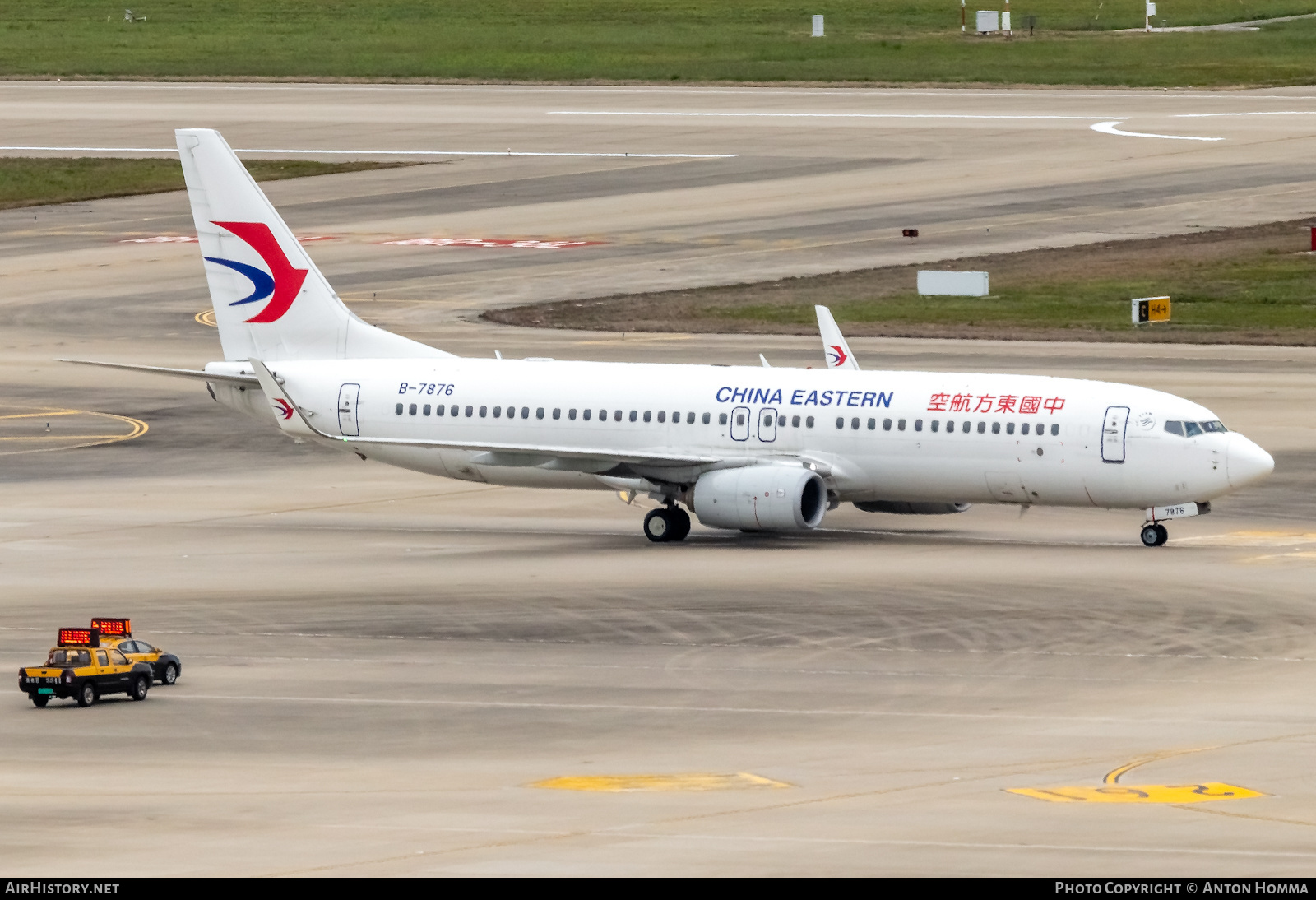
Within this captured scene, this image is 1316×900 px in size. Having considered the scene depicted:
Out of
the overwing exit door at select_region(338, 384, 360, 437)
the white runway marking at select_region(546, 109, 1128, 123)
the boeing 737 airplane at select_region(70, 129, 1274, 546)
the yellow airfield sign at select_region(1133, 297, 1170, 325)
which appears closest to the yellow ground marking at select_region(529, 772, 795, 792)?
the boeing 737 airplane at select_region(70, 129, 1274, 546)

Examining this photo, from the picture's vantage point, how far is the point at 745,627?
48.7 meters

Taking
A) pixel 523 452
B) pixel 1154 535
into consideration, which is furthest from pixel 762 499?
pixel 1154 535

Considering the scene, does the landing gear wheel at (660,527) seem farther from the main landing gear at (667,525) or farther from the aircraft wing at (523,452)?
the aircraft wing at (523,452)

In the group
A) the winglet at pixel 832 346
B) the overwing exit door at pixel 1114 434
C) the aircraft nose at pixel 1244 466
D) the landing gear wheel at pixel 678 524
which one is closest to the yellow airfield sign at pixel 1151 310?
the winglet at pixel 832 346

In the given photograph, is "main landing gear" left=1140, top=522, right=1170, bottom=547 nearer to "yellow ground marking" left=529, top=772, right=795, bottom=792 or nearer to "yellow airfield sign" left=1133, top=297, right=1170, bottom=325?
"yellow ground marking" left=529, top=772, right=795, bottom=792

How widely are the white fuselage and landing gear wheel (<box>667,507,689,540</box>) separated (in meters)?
0.82

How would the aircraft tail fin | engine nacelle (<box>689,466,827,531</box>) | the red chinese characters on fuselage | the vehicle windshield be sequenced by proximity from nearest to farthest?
the vehicle windshield → the red chinese characters on fuselage → engine nacelle (<box>689,466,827,531</box>) → the aircraft tail fin

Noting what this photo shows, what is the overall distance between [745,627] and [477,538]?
569 inches

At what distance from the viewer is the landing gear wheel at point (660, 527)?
2382 inches

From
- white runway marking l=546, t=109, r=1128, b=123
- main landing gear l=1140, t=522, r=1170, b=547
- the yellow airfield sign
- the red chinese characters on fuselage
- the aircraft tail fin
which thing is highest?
white runway marking l=546, t=109, r=1128, b=123

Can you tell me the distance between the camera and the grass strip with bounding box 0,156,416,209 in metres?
137

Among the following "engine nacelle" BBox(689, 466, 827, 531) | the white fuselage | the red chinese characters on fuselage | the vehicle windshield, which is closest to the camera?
the vehicle windshield
